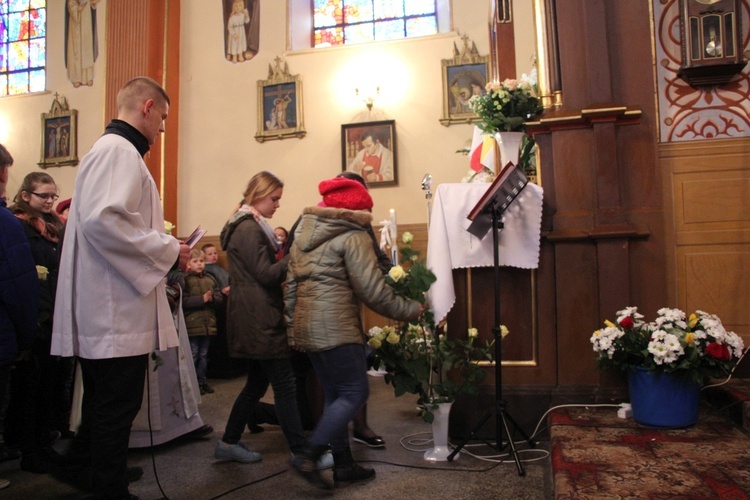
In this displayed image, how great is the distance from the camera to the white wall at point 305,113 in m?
9.36

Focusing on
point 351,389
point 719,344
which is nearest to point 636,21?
point 719,344

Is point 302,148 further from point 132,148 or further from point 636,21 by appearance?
point 132,148

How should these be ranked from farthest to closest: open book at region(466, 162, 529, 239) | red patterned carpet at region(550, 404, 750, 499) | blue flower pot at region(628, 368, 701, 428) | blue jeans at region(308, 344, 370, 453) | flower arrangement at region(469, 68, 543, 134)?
1. flower arrangement at region(469, 68, 543, 134)
2. open book at region(466, 162, 529, 239)
3. blue flower pot at region(628, 368, 701, 428)
4. blue jeans at region(308, 344, 370, 453)
5. red patterned carpet at region(550, 404, 750, 499)

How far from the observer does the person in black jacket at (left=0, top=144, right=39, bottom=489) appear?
98.7 inches

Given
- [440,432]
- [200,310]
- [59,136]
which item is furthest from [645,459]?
[59,136]

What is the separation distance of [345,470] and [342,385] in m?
0.47

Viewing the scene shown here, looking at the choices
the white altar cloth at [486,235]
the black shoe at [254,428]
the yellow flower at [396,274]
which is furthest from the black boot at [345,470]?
the black shoe at [254,428]

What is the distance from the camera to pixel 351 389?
9.21 ft

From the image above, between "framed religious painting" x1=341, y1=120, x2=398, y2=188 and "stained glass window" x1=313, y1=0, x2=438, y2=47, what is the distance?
5.06 feet

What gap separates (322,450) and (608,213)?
80.5 inches

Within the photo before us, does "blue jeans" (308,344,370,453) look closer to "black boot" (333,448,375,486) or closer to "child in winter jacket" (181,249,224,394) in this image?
"black boot" (333,448,375,486)

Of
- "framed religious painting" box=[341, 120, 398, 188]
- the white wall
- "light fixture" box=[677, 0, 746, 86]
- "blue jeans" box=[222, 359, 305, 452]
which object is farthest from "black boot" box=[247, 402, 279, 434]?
"framed religious painting" box=[341, 120, 398, 188]

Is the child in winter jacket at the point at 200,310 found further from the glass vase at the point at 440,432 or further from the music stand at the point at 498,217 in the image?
the music stand at the point at 498,217

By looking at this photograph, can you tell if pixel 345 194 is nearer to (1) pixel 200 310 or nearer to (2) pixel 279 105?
(1) pixel 200 310
